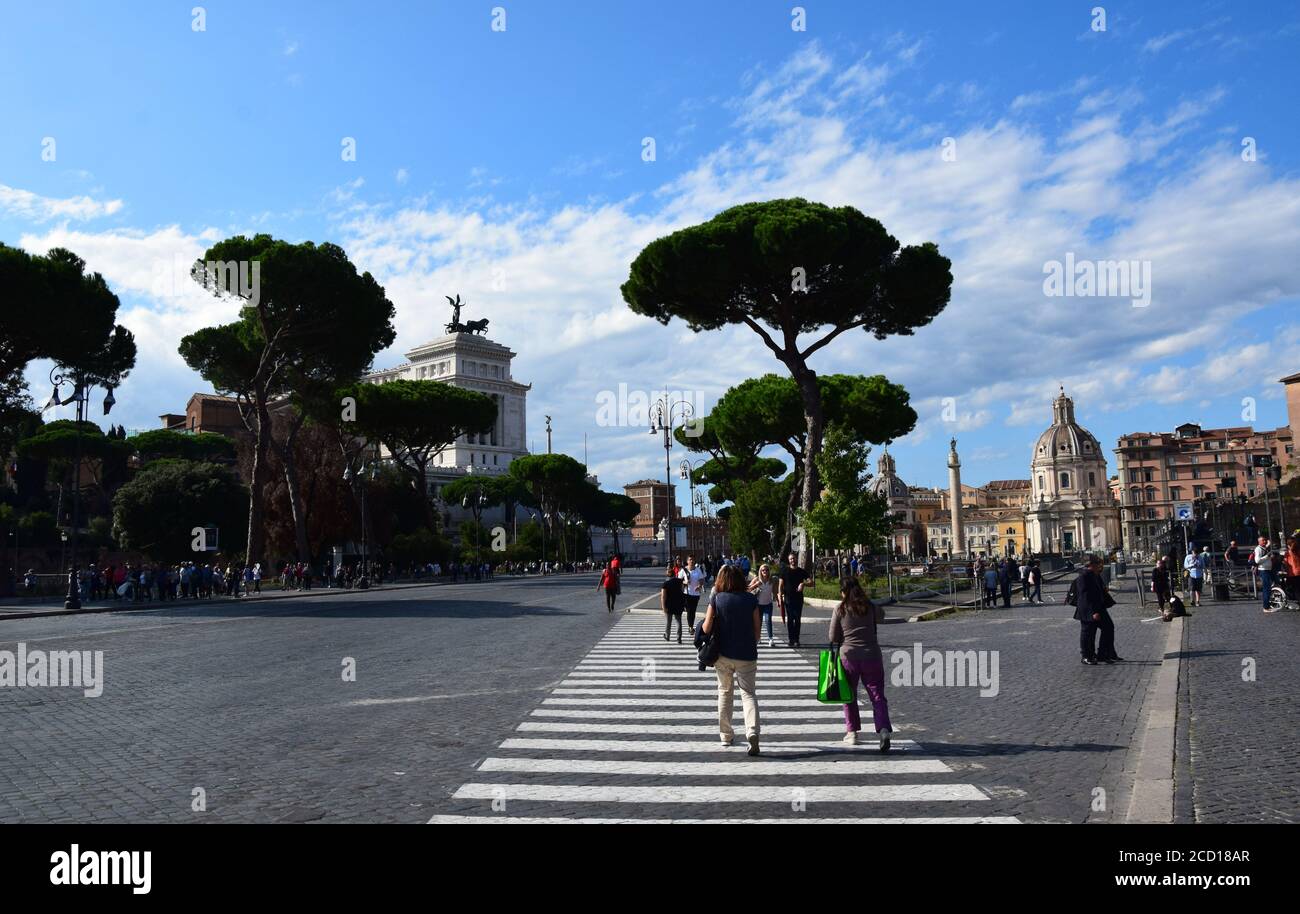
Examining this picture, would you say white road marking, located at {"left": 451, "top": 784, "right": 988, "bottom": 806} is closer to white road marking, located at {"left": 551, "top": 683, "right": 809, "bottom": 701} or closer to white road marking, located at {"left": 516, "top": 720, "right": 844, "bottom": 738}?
white road marking, located at {"left": 516, "top": 720, "right": 844, "bottom": 738}

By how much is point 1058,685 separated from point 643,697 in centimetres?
484

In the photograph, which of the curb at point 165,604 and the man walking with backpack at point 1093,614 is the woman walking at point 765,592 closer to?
the man walking with backpack at point 1093,614

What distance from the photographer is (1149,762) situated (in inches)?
286

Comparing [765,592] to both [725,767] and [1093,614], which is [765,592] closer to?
[1093,614]

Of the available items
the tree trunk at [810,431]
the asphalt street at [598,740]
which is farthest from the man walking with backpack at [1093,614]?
the tree trunk at [810,431]

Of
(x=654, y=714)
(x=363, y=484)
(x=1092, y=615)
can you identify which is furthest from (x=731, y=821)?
(x=363, y=484)

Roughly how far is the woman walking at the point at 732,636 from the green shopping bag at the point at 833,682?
0.60 m

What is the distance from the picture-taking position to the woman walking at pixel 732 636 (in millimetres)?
8578

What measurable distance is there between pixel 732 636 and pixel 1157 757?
327 centimetres

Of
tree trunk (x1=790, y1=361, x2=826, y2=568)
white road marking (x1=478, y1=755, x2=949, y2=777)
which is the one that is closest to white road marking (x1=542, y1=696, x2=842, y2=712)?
white road marking (x1=478, y1=755, x2=949, y2=777)

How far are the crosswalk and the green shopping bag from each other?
0.44 metres

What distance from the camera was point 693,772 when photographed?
7.61 meters
